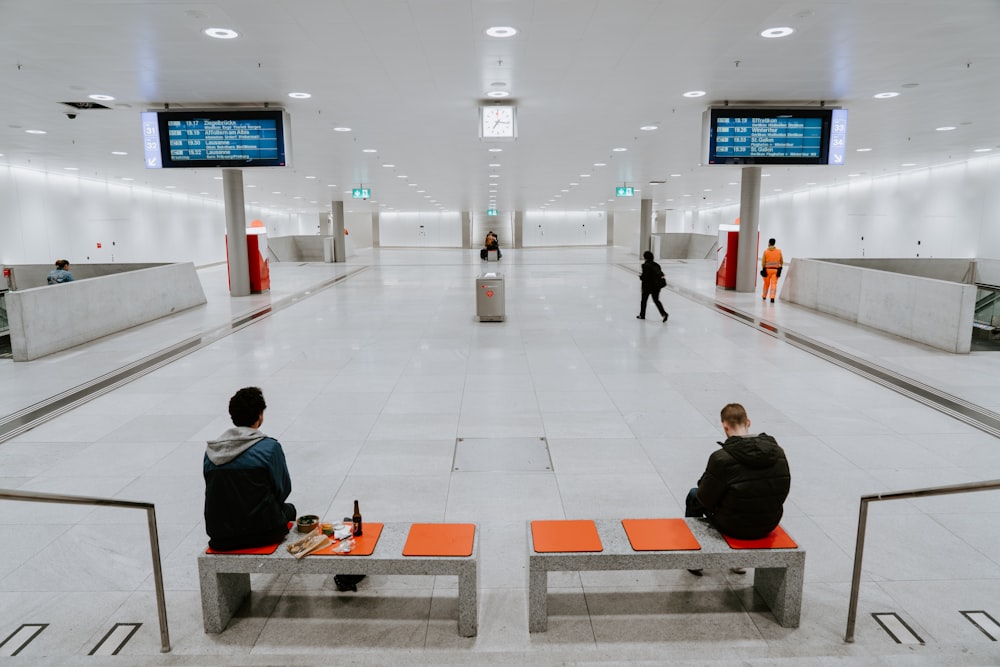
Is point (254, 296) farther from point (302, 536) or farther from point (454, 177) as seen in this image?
point (302, 536)

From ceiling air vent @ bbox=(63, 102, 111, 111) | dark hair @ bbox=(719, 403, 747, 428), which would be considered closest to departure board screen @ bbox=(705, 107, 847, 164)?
dark hair @ bbox=(719, 403, 747, 428)

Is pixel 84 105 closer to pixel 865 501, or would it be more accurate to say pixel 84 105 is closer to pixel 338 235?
pixel 865 501

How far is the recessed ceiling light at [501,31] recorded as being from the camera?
7980 millimetres

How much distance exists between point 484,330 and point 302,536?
380 inches

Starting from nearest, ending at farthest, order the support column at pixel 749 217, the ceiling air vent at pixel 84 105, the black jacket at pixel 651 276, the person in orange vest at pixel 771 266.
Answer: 1. the ceiling air vent at pixel 84 105
2. the black jacket at pixel 651 276
3. the person in orange vest at pixel 771 266
4. the support column at pixel 749 217

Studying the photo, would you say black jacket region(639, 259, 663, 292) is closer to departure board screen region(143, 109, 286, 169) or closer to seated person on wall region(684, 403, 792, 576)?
departure board screen region(143, 109, 286, 169)

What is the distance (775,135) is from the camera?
12742 mm

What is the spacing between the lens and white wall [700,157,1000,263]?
2327 cm

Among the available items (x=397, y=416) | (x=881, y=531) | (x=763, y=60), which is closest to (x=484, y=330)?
(x=397, y=416)

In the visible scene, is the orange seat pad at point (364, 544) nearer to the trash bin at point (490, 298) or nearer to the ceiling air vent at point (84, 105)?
the trash bin at point (490, 298)

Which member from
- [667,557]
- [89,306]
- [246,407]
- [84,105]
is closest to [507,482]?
[667,557]

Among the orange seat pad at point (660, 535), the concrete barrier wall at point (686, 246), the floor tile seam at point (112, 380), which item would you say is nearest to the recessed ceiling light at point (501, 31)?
the orange seat pad at point (660, 535)

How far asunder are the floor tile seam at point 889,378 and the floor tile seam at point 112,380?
10526 mm

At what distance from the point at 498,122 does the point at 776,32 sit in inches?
207
